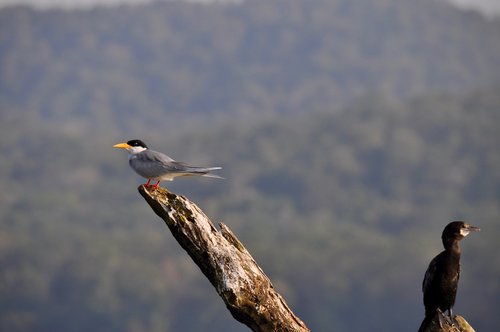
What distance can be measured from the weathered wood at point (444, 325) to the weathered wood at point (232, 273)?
1352 millimetres

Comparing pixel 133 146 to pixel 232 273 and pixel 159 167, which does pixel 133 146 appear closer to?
pixel 159 167

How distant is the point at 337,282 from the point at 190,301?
2382cm

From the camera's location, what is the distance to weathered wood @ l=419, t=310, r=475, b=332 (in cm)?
1109

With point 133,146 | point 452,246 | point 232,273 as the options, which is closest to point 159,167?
point 133,146

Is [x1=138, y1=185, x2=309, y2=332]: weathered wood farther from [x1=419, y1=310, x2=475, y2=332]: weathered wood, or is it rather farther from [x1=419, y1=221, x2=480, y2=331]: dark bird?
[x1=419, y1=221, x2=480, y2=331]: dark bird

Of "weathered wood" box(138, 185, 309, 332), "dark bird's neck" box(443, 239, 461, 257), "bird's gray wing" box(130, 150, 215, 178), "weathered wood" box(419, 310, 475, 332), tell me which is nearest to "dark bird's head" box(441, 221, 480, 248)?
"dark bird's neck" box(443, 239, 461, 257)

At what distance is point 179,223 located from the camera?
36.6ft

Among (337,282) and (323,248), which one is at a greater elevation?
(323,248)

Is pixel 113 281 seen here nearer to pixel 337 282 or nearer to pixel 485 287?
pixel 337 282

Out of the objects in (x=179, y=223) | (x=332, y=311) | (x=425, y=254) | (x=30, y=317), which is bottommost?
(x=179, y=223)

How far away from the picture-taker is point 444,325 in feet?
36.5

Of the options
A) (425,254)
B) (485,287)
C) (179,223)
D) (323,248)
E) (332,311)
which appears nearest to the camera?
(179,223)

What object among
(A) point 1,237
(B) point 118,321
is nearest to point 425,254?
(B) point 118,321

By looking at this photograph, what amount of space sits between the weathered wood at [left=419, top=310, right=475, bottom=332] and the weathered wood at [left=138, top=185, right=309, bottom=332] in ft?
4.44
